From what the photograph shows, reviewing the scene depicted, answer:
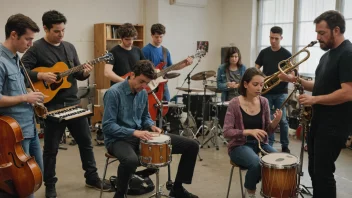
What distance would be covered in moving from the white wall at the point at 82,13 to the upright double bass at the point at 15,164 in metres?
3.78

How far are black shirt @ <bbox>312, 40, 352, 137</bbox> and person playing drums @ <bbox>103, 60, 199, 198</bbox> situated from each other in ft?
3.75

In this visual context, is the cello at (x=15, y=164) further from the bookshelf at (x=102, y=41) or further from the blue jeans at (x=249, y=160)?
the bookshelf at (x=102, y=41)

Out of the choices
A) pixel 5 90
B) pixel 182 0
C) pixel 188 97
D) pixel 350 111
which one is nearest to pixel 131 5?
pixel 182 0

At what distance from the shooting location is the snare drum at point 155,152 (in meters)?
2.77

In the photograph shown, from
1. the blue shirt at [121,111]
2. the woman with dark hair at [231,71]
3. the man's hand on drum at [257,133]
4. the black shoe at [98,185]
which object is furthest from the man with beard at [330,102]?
the woman with dark hair at [231,71]

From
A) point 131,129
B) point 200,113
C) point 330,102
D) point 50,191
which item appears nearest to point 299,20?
point 200,113

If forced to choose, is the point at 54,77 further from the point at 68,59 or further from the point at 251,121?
the point at 251,121

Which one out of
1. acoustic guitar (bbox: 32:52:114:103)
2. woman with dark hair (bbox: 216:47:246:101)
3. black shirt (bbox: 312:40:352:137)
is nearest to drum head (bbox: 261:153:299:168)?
black shirt (bbox: 312:40:352:137)

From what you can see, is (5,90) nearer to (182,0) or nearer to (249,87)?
(249,87)

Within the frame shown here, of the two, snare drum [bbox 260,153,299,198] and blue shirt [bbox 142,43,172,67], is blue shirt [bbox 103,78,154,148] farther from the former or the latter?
blue shirt [bbox 142,43,172,67]

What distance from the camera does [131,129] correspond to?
2.95 m

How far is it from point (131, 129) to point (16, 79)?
3.20 feet

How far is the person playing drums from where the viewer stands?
2830mm

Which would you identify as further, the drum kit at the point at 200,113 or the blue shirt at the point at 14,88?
the drum kit at the point at 200,113
